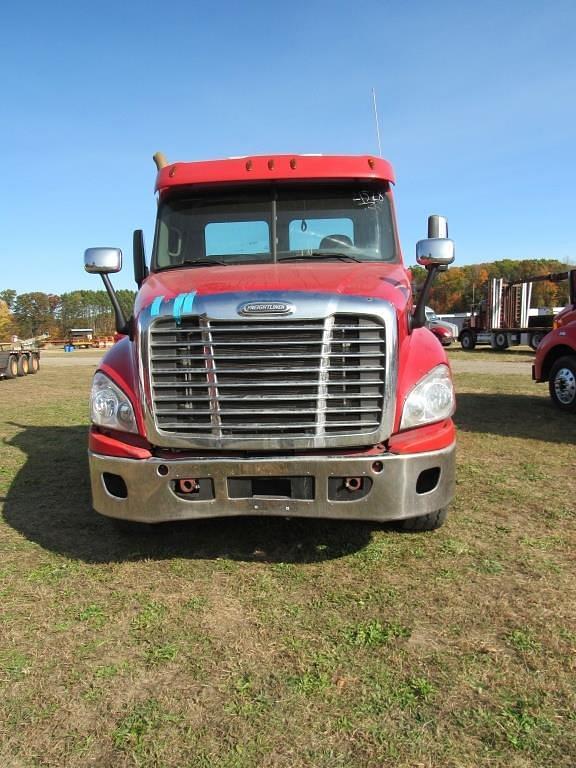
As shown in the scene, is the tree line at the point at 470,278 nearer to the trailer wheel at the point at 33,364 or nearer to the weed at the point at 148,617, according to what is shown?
the trailer wheel at the point at 33,364

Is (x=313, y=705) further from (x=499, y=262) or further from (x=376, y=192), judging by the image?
(x=499, y=262)

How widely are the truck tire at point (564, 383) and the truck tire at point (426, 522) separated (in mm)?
6228

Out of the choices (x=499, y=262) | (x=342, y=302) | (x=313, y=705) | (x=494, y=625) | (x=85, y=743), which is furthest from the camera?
(x=499, y=262)

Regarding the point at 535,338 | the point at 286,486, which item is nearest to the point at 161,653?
the point at 286,486

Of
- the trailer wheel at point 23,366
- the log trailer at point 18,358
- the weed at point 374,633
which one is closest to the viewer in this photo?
the weed at point 374,633

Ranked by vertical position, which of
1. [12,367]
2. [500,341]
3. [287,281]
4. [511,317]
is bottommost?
[500,341]

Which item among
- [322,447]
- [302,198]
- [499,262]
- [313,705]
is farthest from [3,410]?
[499,262]

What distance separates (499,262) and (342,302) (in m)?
110

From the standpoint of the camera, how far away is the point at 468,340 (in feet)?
110

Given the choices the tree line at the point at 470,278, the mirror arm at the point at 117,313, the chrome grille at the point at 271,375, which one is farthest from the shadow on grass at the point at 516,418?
the tree line at the point at 470,278

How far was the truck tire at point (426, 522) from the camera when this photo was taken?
430 cm

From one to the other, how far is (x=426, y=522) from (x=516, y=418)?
225 inches

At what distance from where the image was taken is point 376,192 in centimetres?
483

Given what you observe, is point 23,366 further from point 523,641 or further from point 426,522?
point 523,641
